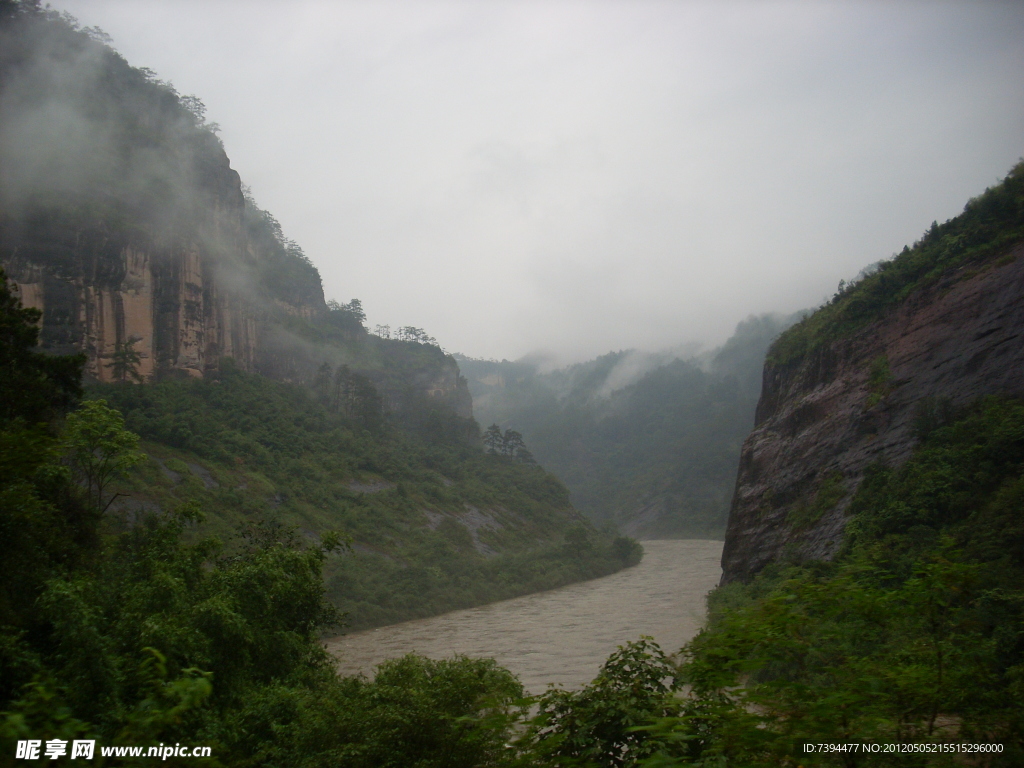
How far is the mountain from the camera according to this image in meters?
39.2

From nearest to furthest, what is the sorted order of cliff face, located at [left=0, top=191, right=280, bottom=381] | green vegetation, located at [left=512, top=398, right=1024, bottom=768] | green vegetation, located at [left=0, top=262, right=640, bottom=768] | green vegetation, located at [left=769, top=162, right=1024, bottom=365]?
green vegetation, located at [left=512, top=398, right=1024, bottom=768]
green vegetation, located at [left=0, top=262, right=640, bottom=768]
green vegetation, located at [left=769, top=162, right=1024, bottom=365]
cliff face, located at [left=0, top=191, right=280, bottom=381]

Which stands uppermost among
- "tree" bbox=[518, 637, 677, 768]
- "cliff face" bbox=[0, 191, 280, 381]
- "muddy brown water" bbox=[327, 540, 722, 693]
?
"cliff face" bbox=[0, 191, 280, 381]

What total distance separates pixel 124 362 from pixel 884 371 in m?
46.5

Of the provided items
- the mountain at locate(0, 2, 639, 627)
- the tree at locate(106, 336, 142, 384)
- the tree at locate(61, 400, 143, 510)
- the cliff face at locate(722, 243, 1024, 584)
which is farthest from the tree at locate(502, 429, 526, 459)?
the tree at locate(61, 400, 143, 510)

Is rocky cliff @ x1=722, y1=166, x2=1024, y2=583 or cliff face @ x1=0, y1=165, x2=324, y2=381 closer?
rocky cliff @ x1=722, y1=166, x2=1024, y2=583

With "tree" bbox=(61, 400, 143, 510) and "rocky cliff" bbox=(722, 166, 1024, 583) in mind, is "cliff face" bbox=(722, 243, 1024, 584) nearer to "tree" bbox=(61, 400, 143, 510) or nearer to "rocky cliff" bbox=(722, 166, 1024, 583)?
"rocky cliff" bbox=(722, 166, 1024, 583)

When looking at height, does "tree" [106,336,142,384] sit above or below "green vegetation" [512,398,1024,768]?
above

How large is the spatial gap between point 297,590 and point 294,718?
10.6 ft

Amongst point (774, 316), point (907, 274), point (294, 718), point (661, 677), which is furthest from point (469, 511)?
point (774, 316)

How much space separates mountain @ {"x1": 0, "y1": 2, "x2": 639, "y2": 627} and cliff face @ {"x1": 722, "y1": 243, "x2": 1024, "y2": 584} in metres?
18.9

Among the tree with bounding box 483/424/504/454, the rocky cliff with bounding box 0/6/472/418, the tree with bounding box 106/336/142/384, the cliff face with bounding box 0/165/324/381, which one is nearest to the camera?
the cliff face with bounding box 0/165/324/381

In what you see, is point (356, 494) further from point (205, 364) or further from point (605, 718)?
point (605, 718)

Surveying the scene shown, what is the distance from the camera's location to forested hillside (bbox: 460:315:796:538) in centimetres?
9469

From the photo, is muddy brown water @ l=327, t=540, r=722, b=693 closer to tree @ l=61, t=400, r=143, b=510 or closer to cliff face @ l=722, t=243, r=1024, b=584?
cliff face @ l=722, t=243, r=1024, b=584
